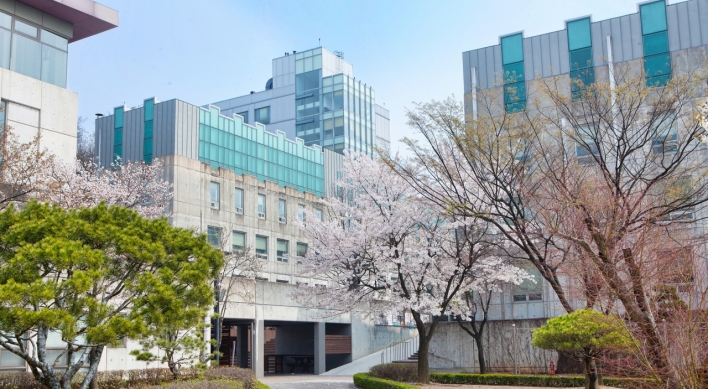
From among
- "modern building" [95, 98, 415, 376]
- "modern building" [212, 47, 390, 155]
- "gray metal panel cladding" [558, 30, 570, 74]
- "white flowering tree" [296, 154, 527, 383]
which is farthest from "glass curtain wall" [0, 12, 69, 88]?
"modern building" [212, 47, 390, 155]

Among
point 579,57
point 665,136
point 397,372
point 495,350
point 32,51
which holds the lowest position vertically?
point 397,372

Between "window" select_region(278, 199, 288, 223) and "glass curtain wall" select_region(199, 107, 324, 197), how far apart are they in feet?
20.3

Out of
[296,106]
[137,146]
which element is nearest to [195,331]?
[137,146]

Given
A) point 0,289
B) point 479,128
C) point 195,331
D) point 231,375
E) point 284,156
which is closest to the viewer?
point 0,289

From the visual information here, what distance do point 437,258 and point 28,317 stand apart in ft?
50.6

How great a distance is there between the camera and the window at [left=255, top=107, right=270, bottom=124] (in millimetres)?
73188

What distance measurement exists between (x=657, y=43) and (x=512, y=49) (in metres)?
Answer: 6.63

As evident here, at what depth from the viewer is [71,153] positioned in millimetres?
26641

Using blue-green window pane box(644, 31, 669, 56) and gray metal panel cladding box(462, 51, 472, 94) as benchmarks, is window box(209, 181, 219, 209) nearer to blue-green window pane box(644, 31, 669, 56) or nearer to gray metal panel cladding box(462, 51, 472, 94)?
gray metal panel cladding box(462, 51, 472, 94)

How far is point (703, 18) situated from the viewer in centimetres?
3312

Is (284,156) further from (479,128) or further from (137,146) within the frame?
(479,128)

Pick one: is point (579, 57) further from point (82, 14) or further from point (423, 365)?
point (82, 14)

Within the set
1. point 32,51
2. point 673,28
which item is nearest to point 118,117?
point 32,51

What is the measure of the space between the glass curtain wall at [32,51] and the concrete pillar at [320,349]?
64.4ft
